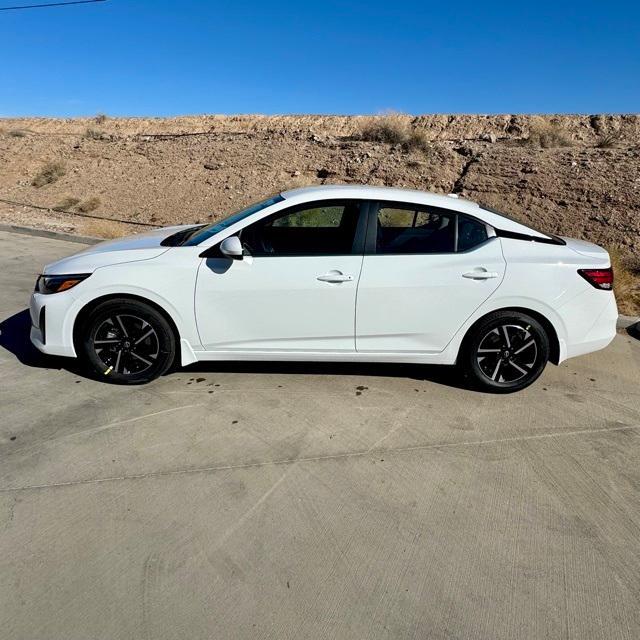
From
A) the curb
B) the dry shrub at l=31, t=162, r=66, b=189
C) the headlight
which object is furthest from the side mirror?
the dry shrub at l=31, t=162, r=66, b=189

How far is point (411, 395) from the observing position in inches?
172

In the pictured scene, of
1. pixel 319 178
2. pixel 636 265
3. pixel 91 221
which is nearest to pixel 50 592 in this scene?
pixel 636 265

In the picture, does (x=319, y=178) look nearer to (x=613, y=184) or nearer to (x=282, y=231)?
(x=613, y=184)

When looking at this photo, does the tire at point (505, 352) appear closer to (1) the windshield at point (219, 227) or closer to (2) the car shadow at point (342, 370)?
(2) the car shadow at point (342, 370)

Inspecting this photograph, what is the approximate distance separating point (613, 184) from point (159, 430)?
13.7m

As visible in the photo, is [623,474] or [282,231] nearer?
[623,474]

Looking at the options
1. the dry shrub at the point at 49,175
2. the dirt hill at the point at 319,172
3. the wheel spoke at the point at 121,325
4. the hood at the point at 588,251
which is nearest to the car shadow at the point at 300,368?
the wheel spoke at the point at 121,325

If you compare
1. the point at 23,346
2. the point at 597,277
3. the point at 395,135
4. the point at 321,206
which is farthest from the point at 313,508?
the point at 395,135

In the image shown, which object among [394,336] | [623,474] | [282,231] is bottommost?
[623,474]

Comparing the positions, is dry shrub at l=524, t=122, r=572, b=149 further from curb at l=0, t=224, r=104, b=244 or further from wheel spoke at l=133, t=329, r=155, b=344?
wheel spoke at l=133, t=329, r=155, b=344

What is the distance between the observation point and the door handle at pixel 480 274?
4.18 meters

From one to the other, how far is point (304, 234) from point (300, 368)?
4.01ft

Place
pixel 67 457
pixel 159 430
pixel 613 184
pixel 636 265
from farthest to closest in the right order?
pixel 613 184 → pixel 636 265 → pixel 159 430 → pixel 67 457

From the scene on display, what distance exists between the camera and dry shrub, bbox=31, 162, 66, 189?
2027 cm
